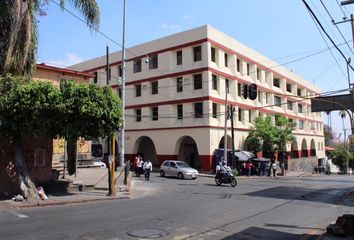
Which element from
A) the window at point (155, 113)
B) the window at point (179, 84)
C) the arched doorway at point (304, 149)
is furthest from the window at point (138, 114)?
the arched doorway at point (304, 149)

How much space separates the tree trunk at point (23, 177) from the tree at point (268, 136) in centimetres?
3101

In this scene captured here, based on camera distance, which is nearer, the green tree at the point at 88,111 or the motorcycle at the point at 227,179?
the green tree at the point at 88,111

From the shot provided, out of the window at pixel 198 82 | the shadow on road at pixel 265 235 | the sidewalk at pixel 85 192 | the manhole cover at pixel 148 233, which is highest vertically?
the window at pixel 198 82

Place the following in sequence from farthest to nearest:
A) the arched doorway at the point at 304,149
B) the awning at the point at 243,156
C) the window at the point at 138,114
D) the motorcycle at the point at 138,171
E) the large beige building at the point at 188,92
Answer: the arched doorway at the point at 304,149 < the window at the point at 138,114 < the awning at the point at 243,156 < the large beige building at the point at 188,92 < the motorcycle at the point at 138,171

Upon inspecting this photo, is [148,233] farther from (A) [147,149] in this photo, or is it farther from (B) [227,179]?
(A) [147,149]

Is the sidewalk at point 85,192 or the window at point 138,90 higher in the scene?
the window at point 138,90

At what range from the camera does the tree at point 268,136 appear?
142 ft

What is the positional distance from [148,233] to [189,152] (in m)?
35.1

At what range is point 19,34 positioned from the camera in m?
16.1

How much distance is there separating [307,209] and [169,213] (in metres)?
5.82

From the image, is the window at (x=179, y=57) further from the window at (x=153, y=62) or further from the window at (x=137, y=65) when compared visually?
the window at (x=137, y=65)

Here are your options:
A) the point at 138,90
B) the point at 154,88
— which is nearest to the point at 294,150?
the point at 154,88

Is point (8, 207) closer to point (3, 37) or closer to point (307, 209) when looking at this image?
point (3, 37)

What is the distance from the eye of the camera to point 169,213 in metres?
13.3
